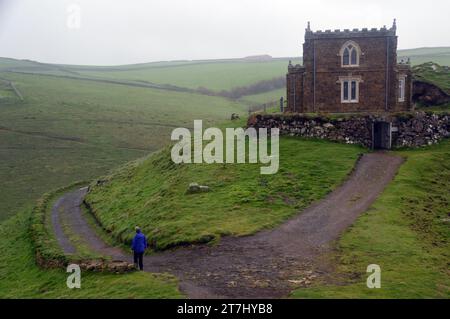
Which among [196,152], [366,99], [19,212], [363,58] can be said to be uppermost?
[363,58]

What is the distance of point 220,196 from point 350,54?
20.9 m

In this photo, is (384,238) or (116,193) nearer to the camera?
(384,238)

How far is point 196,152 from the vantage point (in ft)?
149

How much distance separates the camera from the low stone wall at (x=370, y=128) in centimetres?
4388

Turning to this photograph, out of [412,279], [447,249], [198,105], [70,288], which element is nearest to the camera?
[412,279]

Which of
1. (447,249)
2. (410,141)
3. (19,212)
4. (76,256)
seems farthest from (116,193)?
(447,249)

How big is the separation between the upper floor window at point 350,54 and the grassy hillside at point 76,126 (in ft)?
114

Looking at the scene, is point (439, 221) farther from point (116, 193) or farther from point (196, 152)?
point (116, 193)

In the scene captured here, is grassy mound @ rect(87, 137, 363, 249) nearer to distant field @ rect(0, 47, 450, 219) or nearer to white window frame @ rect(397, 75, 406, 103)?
white window frame @ rect(397, 75, 406, 103)

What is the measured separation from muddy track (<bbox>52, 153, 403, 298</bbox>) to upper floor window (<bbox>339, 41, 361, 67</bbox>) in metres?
14.7

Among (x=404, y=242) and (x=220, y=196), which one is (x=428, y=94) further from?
(x=404, y=242)

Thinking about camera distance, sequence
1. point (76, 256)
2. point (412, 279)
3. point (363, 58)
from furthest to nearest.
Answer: point (363, 58)
point (76, 256)
point (412, 279)

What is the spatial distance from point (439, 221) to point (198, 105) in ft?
333

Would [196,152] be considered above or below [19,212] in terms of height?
above
